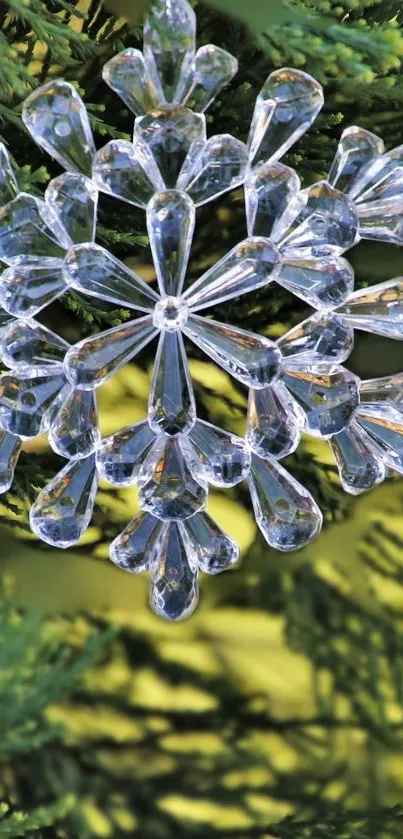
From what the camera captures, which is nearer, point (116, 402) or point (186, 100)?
point (186, 100)

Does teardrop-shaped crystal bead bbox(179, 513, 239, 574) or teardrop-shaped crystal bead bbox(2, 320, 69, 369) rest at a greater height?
teardrop-shaped crystal bead bbox(2, 320, 69, 369)

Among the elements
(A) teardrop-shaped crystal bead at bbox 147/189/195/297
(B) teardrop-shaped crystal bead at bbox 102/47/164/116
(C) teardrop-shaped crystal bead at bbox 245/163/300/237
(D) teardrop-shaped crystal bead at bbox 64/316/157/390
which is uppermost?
(B) teardrop-shaped crystal bead at bbox 102/47/164/116

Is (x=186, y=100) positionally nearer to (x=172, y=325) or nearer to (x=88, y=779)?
(x=172, y=325)

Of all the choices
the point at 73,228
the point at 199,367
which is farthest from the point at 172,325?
the point at 199,367
